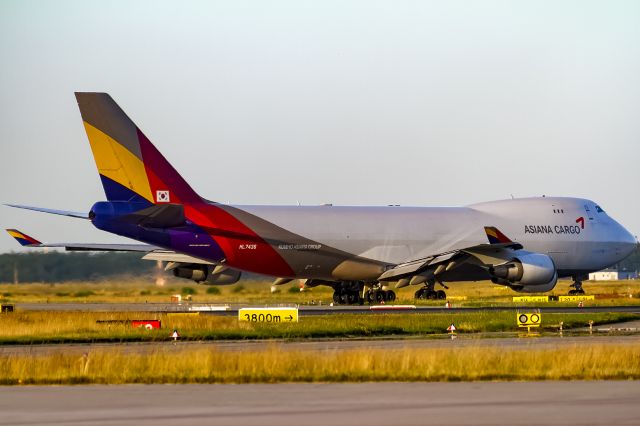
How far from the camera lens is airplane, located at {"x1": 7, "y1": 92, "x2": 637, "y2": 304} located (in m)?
49.5

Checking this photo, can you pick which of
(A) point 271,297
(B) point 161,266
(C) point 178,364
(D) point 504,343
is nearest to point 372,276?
(A) point 271,297

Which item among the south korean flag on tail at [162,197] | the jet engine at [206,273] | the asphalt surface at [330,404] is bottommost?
the asphalt surface at [330,404]

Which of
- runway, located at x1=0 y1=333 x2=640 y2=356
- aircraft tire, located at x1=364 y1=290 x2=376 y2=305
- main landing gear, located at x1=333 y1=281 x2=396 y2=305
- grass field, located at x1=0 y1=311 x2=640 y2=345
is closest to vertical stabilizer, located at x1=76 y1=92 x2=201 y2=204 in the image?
grass field, located at x1=0 y1=311 x2=640 y2=345

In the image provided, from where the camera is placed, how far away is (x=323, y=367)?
2238cm

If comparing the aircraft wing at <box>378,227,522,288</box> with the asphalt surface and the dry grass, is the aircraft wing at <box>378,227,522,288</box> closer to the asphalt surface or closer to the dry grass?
the dry grass

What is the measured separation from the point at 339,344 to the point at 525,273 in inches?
979

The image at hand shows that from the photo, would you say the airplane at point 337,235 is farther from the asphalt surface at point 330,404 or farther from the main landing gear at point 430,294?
the asphalt surface at point 330,404

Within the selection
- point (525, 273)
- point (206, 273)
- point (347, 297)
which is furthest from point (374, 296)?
point (525, 273)

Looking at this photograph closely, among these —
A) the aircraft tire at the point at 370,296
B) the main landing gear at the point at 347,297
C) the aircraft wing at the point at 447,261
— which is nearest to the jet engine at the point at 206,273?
the main landing gear at the point at 347,297

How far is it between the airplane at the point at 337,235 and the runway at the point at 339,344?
1863cm

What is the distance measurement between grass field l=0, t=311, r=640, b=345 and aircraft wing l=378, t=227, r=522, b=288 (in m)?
10.5

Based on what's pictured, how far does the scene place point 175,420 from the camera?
15383 millimetres

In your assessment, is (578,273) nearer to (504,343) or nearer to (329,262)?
(329,262)

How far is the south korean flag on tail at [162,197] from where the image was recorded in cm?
5075
